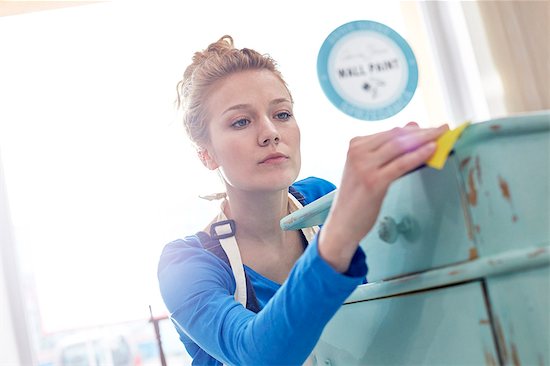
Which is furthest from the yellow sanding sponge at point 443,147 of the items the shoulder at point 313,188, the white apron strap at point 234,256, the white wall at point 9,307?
the white wall at point 9,307

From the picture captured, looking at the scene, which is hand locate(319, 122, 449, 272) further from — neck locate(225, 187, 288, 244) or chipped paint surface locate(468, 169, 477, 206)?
neck locate(225, 187, 288, 244)

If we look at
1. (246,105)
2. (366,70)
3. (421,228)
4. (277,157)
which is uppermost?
(366,70)

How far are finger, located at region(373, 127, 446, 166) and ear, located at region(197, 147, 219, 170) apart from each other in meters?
0.77

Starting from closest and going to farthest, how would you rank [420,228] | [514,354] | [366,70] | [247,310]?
[514,354]
[420,228]
[247,310]
[366,70]

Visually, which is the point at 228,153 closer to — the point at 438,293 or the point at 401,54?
the point at 438,293

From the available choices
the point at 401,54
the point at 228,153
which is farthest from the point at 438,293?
the point at 401,54

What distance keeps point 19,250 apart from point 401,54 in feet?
5.26

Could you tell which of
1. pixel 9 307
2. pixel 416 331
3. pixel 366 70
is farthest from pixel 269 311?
pixel 366 70

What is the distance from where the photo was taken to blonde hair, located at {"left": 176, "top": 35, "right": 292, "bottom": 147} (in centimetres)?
133

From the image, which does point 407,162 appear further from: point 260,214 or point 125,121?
point 125,121

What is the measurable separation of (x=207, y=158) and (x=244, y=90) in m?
0.18

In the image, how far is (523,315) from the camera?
541 mm

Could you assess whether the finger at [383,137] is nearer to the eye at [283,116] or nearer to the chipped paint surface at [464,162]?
the chipped paint surface at [464,162]

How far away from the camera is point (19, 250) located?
2.40 meters
